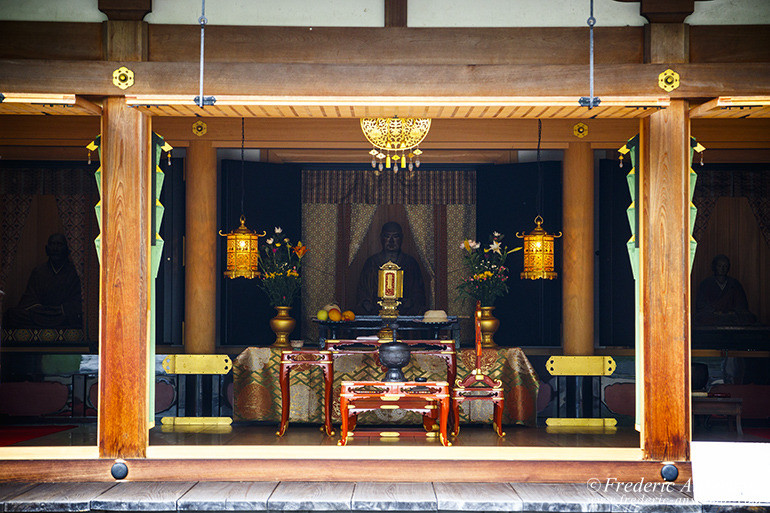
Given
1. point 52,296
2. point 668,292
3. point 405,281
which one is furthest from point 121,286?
point 405,281

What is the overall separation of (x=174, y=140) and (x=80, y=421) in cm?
275

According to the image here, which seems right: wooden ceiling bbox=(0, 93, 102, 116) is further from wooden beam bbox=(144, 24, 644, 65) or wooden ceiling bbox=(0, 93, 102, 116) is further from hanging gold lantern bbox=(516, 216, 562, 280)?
hanging gold lantern bbox=(516, 216, 562, 280)

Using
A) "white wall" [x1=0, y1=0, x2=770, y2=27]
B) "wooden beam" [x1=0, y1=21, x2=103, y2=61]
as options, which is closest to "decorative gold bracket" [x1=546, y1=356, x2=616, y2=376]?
"white wall" [x1=0, y1=0, x2=770, y2=27]

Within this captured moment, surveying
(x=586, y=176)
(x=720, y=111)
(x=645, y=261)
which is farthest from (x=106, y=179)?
(x=586, y=176)

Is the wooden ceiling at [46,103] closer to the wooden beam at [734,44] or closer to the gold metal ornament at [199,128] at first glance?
the gold metal ornament at [199,128]

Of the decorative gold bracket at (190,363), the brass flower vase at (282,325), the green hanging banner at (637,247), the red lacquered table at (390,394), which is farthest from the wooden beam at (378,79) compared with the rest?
the decorative gold bracket at (190,363)

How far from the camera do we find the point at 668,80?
15.4 feet

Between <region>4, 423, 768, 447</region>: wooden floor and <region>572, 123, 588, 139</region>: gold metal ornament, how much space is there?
8.81ft

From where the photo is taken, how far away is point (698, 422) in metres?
7.25

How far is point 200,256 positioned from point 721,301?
5.55m

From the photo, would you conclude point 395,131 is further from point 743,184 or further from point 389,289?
point 743,184

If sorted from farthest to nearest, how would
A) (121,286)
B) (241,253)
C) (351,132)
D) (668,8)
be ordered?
(351,132), (241,253), (121,286), (668,8)

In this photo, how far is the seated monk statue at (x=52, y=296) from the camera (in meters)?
8.25

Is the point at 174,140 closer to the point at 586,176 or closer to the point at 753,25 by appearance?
the point at 586,176
